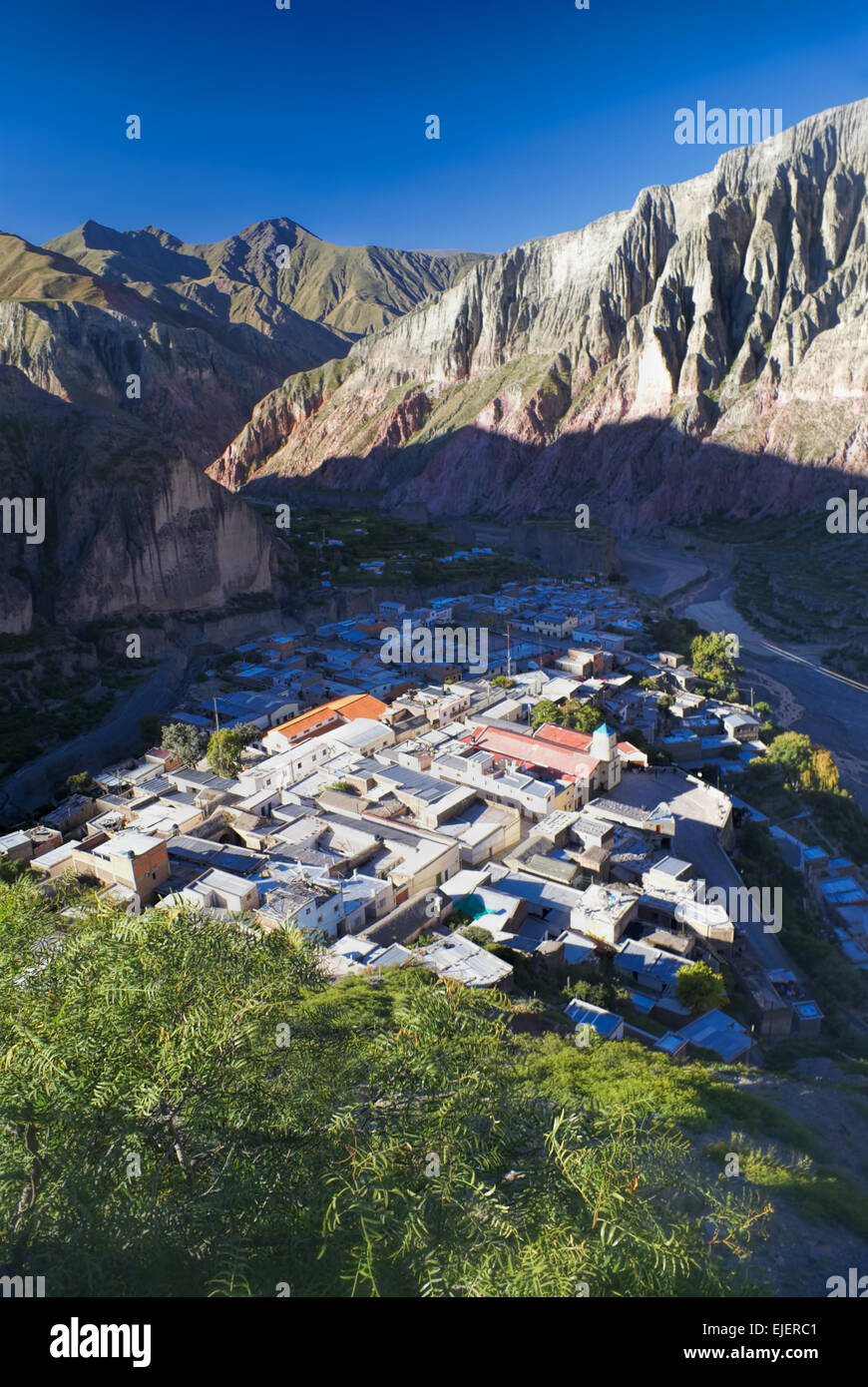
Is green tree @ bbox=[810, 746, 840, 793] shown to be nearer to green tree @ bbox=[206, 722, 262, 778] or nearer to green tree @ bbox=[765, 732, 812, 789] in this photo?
green tree @ bbox=[765, 732, 812, 789]

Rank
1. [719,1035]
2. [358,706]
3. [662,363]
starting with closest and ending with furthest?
[719,1035], [358,706], [662,363]

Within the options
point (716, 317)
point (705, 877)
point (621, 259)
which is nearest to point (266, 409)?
point (621, 259)

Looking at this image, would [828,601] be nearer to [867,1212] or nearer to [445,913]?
[445,913]

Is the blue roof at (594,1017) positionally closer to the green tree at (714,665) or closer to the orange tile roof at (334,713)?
the orange tile roof at (334,713)

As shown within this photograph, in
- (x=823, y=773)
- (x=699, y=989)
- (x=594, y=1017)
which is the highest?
(x=823, y=773)

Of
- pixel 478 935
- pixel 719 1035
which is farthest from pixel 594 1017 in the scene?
pixel 478 935

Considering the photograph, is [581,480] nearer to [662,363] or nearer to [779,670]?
[662,363]
